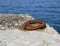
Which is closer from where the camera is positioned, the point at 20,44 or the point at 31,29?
the point at 20,44

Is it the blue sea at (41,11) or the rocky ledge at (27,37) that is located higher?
the rocky ledge at (27,37)

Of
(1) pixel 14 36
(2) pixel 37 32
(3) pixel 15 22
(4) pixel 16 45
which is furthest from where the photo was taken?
(3) pixel 15 22

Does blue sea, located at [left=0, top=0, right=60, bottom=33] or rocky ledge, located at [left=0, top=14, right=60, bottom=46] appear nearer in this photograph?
rocky ledge, located at [left=0, top=14, right=60, bottom=46]

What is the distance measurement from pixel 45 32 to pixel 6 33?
139 centimetres

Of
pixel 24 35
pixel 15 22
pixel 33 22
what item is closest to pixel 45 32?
pixel 24 35

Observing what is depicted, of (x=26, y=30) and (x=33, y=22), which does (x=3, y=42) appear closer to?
(x=26, y=30)

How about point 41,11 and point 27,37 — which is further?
point 41,11

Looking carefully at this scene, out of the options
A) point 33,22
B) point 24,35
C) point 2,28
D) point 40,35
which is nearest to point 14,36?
point 24,35

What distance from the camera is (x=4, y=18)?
1130 centimetres

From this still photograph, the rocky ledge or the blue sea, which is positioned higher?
the rocky ledge

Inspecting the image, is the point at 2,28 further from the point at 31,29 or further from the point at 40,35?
the point at 40,35

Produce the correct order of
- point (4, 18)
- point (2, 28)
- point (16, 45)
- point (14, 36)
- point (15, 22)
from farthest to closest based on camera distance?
point (4, 18)
point (15, 22)
point (2, 28)
point (14, 36)
point (16, 45)

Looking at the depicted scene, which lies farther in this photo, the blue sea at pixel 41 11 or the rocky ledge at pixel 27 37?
the blue sea at pixel 41 11

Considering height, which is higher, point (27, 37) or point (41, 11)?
point (27, 37)
